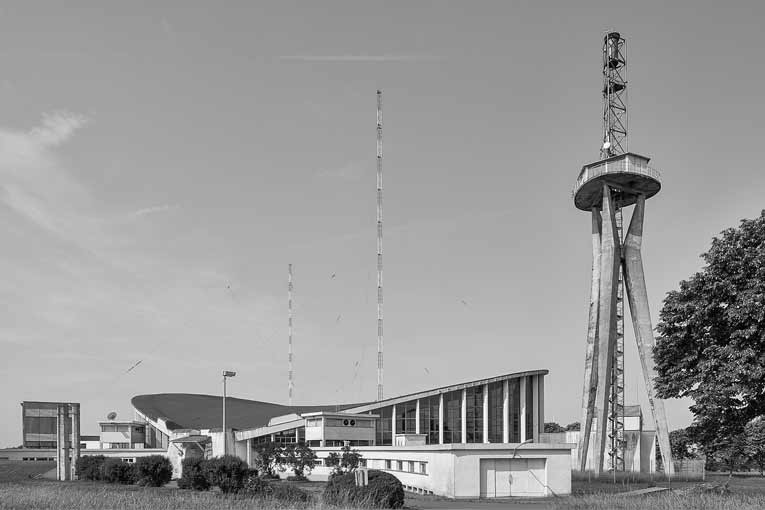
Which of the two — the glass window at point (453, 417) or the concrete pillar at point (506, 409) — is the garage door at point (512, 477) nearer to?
the glass window at point (453, 417)

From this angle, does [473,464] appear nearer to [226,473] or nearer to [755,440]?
[226,473]

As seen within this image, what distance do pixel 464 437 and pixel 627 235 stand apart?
79.2 feet

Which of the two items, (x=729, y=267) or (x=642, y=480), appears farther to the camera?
(x=642, y=480)

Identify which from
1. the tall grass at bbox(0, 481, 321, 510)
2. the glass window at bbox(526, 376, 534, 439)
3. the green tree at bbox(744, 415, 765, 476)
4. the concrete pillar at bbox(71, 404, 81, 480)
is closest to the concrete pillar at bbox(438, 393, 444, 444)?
the glass window at bbox(526, 376, 534, 439)

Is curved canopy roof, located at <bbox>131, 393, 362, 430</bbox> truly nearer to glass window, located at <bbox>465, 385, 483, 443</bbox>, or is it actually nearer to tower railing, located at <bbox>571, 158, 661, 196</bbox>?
glass window, located at <bbox>465, 385, 483, 443</bbox>

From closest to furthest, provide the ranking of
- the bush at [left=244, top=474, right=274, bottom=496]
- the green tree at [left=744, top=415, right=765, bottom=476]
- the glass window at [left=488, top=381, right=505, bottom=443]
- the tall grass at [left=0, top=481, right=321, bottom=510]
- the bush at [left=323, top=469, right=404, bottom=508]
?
1. the tall grass at [left=0, top=481, right=321, bottom=510]
2. the bush at [left=323, top=469, right=404, bottom=508]
3. the green tree at [left=744, top=415, right=765, bottom=476]
4. the bush at [left=244, top=474, right=274, bottom=496]
5. the glass window at [left=488, top=381, right=505, bottom=443]

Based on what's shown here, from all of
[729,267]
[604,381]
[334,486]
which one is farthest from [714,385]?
[604,381]

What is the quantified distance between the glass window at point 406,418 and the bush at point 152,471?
29634 mm

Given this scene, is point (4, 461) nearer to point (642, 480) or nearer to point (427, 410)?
point (427, 410)

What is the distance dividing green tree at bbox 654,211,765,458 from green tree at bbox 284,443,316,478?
93.1ft

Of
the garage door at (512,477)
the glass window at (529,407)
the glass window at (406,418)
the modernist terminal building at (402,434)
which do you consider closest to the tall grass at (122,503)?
the garage door at (512,477)

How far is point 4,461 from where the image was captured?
84000 mm

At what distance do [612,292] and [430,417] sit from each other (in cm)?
2045

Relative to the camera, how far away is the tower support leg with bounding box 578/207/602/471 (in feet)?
218
